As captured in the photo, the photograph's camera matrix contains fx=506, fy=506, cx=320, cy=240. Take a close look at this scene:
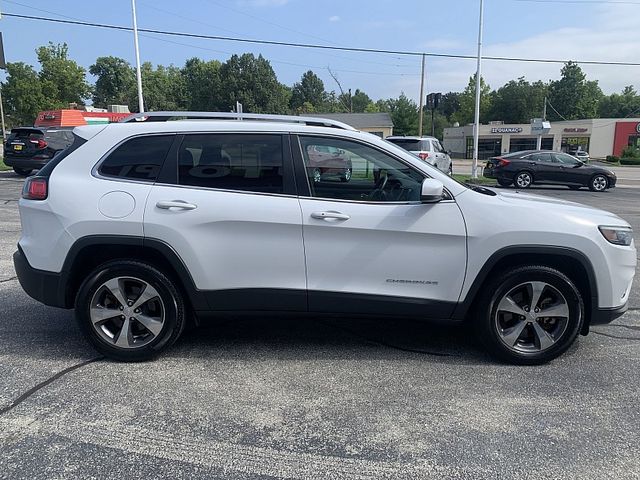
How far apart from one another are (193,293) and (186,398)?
2.53 feet

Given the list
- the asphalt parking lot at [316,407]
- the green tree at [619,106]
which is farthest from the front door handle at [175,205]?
the green tree at [619,106]

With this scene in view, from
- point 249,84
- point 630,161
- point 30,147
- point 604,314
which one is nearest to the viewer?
point 604,314

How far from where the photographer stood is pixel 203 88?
90250 mm

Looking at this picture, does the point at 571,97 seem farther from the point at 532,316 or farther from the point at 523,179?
the point at 532,316

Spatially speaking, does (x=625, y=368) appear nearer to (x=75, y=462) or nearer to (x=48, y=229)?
(x=75, y=462)

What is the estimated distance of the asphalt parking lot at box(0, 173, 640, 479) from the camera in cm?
263

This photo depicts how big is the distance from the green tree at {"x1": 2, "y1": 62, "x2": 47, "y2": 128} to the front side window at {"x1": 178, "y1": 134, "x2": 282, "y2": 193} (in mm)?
73568

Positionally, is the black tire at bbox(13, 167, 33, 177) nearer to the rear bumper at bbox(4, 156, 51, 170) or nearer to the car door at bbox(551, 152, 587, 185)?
the rear bumper at bbox(4, 156, 51, 170)

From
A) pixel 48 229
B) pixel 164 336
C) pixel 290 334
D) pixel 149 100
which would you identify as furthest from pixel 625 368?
pixel 149 100

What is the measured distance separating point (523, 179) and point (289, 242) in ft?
59.6

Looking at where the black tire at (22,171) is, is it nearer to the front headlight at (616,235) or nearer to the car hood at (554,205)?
the car hood at (554,205)

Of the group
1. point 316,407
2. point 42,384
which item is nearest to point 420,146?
point 316,407

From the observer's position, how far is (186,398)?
10.7 ft

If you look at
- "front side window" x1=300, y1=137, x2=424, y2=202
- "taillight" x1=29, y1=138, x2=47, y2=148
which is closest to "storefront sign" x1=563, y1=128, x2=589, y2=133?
"taillight" x1=29, y1=138, x2=47, y2=148
